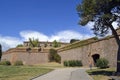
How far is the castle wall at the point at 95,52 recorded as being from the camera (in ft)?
134

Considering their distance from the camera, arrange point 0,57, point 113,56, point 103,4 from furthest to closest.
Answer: point 0,57
point 113,56
point 103,4

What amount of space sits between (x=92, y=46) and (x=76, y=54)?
943 cm

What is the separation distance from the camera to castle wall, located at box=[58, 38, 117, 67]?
134 ft

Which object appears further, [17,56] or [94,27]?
[17,56]

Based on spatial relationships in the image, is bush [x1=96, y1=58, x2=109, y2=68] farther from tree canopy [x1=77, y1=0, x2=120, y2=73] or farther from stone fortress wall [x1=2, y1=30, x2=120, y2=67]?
tree canopy [x1=77, y1=0, x2=120, y2=73]

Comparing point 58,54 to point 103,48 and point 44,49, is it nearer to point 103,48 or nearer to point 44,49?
point 44,49

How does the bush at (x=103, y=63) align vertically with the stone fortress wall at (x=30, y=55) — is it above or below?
below

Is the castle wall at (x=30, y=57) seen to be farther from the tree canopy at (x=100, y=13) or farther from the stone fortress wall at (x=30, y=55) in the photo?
the tree canopy at (x=100, y=13)

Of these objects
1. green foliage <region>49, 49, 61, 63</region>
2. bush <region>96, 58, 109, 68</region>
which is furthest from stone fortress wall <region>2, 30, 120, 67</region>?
green foliage <region>49, 49, 61, 63</region>

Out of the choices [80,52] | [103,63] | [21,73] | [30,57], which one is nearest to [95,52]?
[103,63]

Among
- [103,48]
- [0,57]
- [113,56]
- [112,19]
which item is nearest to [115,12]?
[112,19]

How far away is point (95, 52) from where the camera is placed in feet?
160

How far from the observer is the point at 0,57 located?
91.1 meters

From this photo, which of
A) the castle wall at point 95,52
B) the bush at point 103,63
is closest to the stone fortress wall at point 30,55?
the castle wall at point 95,52
